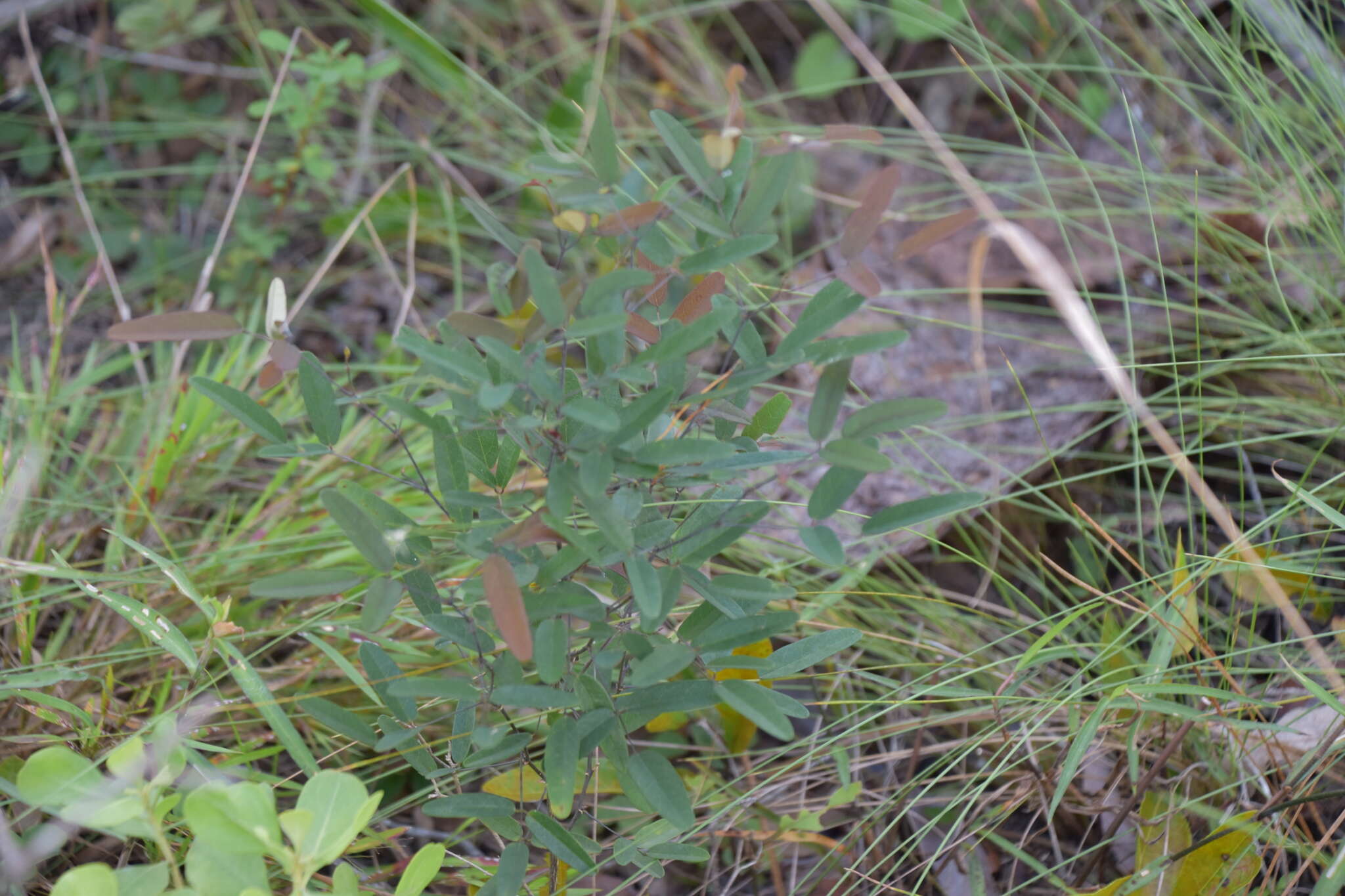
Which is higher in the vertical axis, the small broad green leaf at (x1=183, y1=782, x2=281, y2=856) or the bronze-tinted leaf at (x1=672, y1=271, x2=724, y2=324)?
the bronze-tinted leaf at (x1=672, y1=271, x2=724, y2=324)

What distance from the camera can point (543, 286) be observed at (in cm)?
68

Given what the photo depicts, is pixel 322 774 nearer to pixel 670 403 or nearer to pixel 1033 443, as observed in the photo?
pixel 670 403

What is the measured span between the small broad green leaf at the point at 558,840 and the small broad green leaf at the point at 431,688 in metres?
0.14

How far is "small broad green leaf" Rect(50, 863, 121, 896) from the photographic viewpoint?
2.20ft

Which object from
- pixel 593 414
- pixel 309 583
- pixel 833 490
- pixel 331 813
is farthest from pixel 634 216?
pixel 331 813

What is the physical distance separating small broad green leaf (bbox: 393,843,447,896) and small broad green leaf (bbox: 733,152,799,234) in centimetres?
56

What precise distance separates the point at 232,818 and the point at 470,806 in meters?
0.21

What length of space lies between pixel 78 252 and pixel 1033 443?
2.02 meters

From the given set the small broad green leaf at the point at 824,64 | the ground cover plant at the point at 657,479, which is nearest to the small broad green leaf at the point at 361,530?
the ground cover plant at the point at 657,479

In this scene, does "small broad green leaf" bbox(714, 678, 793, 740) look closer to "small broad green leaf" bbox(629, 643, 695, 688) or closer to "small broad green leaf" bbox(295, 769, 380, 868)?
"small broad green leaf" bbox(629, 643, 695, 688)

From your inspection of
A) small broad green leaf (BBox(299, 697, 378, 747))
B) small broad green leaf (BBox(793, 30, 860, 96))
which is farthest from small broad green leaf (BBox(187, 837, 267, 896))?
small broad green leaf (BBox(793, 30, 860, 96))

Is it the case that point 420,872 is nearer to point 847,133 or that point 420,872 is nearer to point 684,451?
point 684,451

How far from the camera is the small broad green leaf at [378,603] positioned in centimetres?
73

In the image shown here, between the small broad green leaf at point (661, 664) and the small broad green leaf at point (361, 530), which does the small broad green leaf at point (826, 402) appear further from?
the small broad green leaf at point (361, 530)
